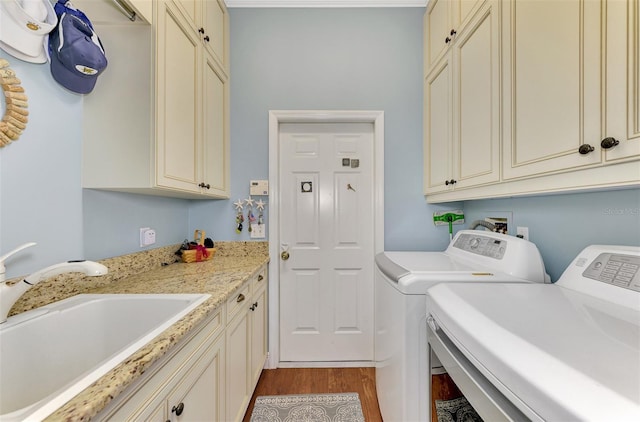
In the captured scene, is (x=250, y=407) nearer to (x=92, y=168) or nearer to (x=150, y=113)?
(x=92, y=168)

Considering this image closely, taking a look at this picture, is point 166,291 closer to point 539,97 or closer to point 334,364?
point 334,364

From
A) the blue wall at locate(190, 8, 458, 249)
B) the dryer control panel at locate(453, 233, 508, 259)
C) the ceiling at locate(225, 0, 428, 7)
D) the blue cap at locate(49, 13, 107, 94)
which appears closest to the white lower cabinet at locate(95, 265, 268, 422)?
the blue wall at locate(190, 8, 458, 249)

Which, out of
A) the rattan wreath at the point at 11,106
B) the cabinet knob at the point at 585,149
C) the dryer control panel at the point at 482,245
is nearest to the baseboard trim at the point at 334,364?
the dryer control panel at the point at 482,245

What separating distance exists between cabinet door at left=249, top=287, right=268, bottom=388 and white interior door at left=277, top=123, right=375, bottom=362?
0.58ft

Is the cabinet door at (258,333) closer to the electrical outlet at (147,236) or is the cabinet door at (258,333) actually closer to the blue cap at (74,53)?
the electrical outlet at (147,236)

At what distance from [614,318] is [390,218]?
4.47 feet

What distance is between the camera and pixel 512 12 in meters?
1.06

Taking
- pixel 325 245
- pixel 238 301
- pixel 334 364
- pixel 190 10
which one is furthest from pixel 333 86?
pixel 334 364

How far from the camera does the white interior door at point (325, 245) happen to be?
2004 millimetres

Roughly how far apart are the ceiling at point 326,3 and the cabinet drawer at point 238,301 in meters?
2.13

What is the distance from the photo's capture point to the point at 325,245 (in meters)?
2.02

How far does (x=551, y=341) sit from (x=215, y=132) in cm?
193

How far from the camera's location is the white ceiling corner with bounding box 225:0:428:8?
1909 millimetres

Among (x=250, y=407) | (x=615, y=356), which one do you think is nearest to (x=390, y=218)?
(x=615, y=356)
